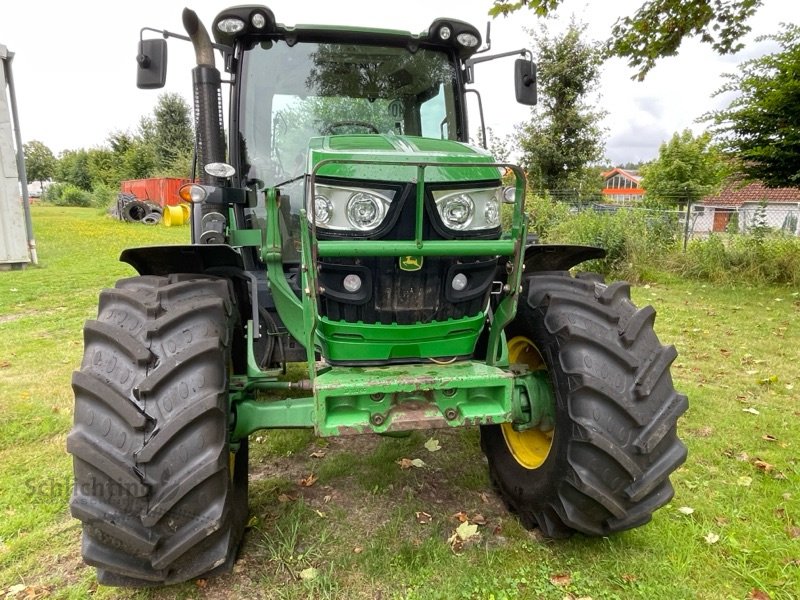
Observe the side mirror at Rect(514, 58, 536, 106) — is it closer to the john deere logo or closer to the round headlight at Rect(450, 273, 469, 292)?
the round headlight at Rect(450, 273, 469, 292)

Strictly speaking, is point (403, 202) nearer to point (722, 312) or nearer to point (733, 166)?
point (722, 312)

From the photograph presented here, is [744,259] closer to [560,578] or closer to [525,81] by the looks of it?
[525,81]

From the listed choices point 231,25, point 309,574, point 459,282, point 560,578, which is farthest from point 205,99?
point 560,578

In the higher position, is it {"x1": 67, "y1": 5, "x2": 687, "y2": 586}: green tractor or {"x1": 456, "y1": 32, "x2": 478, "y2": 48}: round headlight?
{"x1": 456, "y1": 32, "x2": 478, "y2": 48}: round headlight

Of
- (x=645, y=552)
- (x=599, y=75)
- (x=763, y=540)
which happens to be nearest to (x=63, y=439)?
(x=645, y=552)

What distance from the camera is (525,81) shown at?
373 centimetres

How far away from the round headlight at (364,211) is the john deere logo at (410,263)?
7.4 inches

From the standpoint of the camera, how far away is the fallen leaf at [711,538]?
260cm

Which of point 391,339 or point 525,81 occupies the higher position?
point 525,81

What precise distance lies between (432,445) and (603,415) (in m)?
1.54

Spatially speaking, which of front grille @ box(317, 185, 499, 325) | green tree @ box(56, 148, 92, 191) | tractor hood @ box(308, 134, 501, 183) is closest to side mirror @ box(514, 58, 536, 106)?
tractor hood @ box(308, 134, 501, 183)

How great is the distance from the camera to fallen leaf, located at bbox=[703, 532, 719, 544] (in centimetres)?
260

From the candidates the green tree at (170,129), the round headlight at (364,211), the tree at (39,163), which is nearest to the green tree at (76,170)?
the tree at (39,163)

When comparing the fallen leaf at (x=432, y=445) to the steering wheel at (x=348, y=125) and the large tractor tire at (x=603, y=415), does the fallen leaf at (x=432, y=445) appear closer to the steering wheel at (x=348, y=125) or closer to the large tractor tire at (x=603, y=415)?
the large tractor tire at (x=603, y=415)
